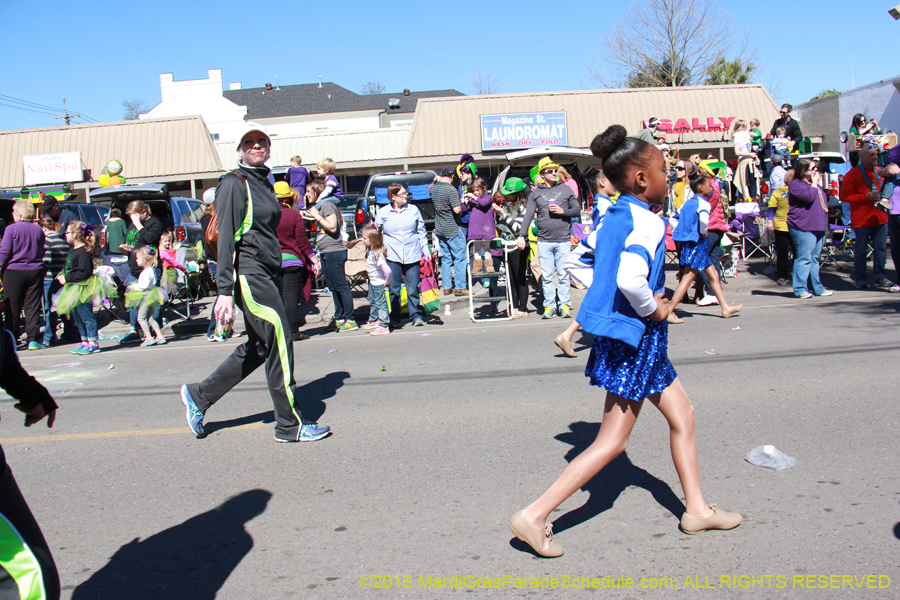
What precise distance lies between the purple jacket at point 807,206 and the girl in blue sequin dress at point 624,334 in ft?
25.9

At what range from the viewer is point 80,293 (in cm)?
930

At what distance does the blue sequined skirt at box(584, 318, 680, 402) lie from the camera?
3070mm

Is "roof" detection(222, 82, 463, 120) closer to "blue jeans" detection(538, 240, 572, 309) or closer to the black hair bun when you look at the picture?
"blue jeans" detection(538, 240, 572, 309)

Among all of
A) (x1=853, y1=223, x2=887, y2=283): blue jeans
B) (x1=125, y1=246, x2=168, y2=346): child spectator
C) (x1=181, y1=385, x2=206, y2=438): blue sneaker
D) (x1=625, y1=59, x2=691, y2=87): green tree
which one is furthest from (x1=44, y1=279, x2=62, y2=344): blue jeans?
(x1=625, y1=59, x2=691, y2=87): green tree

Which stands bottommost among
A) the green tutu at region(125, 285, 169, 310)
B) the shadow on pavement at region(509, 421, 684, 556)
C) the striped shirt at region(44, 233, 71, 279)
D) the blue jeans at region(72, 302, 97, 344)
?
the shadow on pavement at region(509, 421, 684, 556)

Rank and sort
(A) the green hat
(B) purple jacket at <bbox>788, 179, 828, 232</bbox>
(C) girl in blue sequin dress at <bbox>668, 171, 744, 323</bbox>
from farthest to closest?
(A) the green hat → (B) purple jacket at <bbox>788, 179, 828, 232</bbox> → (C) girl in blue sequin dress at <bbox>668, 171, 744, 323</bbox>

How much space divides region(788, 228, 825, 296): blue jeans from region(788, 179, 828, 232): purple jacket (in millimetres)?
103

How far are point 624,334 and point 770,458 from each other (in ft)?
5.74

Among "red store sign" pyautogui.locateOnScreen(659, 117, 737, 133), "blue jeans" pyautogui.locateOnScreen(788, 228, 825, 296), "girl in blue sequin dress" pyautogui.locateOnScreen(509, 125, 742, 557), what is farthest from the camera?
"red store sign" pyautogui.locateOnScreen(659, 117, 737, 133)

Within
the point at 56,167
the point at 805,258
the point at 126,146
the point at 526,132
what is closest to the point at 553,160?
the point at 805,258

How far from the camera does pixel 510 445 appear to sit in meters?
4.64

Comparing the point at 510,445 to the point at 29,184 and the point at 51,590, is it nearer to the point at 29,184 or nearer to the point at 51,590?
the point at 51,590

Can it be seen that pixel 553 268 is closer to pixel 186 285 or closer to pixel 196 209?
pixel 186 285

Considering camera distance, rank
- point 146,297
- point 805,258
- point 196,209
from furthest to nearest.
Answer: point 196,209 → point 805,258 → point 146,297
